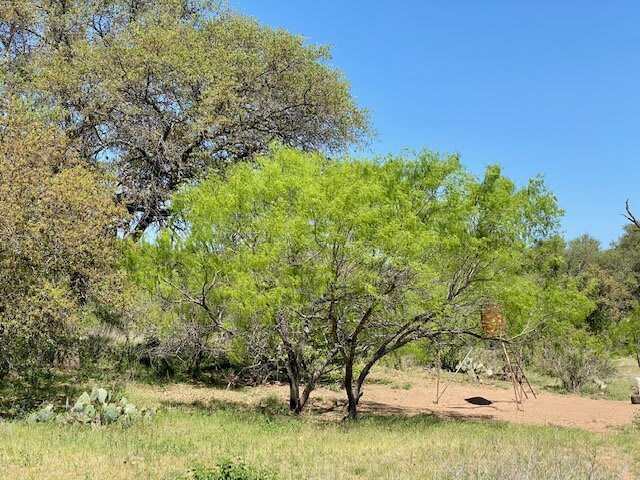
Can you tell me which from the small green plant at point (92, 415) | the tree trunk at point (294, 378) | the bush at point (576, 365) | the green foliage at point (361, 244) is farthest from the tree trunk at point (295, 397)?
the bush at point (576, 365)

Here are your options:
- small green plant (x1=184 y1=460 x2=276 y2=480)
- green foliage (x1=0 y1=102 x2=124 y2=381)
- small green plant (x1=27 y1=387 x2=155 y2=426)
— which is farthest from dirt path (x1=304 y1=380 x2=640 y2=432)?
small green plant (x1=184 y1=460 x2=276 y2=480)

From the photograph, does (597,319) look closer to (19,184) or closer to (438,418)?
(438,418)

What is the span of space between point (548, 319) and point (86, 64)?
15.2 m

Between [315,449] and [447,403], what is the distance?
436 inches

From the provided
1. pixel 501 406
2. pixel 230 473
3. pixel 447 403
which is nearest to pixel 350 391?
pixel 447 403

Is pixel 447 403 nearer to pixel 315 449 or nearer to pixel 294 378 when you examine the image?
pixel 294 378

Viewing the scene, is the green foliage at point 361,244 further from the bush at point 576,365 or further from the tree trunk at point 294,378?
the bush at point 576,365

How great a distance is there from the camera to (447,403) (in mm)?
20344

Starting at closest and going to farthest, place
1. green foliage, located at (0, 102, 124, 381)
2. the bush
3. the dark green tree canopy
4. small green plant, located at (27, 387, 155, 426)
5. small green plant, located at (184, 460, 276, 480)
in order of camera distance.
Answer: small green plant, located at (184, 460, 276, 480) < green foliage, located at (0, 102, 124, 381) < small green plant, located at (27, 387, 155, 426) < the dark green tree canopy < the bush

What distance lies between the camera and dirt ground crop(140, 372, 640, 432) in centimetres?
1708

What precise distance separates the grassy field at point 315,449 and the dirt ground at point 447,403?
237 centimetres

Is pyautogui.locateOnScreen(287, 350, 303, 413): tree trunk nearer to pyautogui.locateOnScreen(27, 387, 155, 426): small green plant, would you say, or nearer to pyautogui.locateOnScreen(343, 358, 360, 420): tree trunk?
pyautogui.locateOnScreen(343, 358, 360, 420): tree trunk

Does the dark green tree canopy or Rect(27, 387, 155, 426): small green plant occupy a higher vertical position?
the dark green tree canopy

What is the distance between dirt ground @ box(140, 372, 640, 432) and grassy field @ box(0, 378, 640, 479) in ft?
7.79
